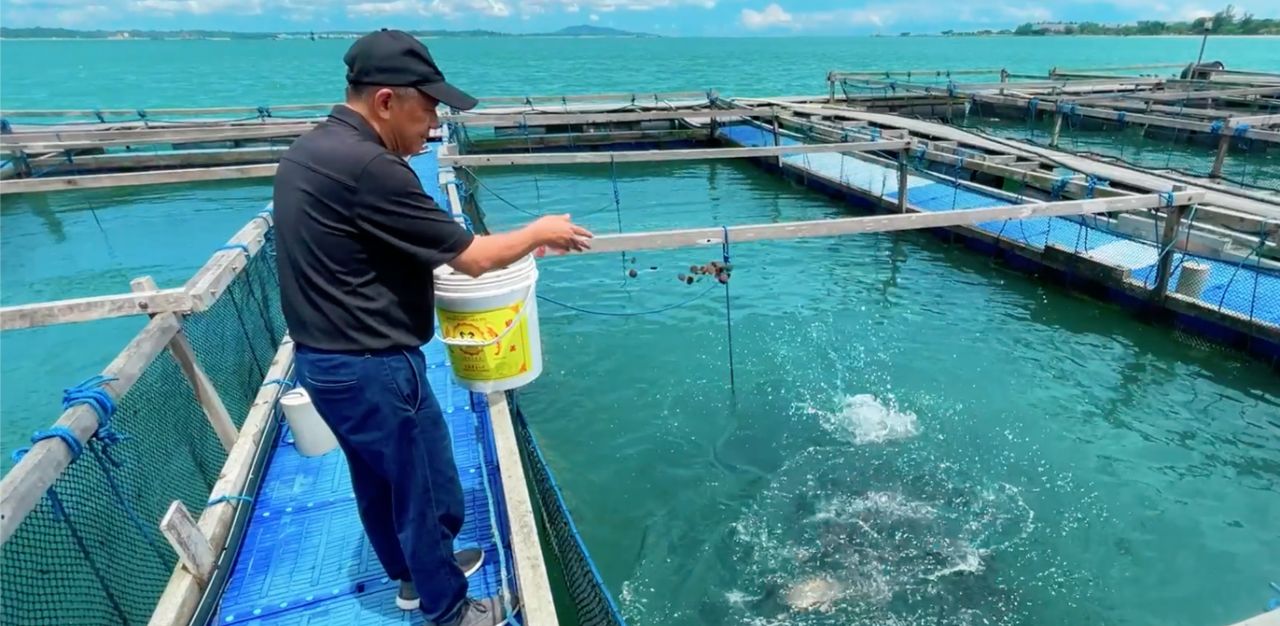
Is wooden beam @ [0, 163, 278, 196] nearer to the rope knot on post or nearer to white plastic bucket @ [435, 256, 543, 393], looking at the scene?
the rope knot on post

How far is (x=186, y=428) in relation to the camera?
4.95 metres

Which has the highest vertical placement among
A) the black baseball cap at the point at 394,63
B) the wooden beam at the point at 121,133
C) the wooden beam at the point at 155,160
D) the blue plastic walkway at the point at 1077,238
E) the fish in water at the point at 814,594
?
the black baseball cap at the point at 394,63

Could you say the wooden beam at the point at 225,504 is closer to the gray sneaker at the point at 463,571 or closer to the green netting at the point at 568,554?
the gray sneaker at the point at 463,571

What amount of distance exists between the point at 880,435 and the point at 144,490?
680cm

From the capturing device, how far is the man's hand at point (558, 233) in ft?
8.16

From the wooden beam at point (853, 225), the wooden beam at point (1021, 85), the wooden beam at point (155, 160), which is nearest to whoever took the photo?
the wooden beam at point (853, 225)

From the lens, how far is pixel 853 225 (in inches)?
257

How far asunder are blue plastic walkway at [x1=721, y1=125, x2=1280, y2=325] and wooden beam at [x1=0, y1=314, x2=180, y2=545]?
1031 cm

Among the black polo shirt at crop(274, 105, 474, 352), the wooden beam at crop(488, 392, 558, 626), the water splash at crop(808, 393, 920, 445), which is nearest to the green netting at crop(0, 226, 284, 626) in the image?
the wooden beam at crop(488, 392, 558, 626)

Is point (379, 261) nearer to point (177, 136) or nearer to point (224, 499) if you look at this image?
point (224, 499)

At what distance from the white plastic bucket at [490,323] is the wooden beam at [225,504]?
58.1 inches

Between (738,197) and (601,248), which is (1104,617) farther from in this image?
(738,197)

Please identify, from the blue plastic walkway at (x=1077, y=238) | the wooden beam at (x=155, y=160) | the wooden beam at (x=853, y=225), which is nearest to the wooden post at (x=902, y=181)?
the blue plastic walkway at (x=1077, y=238)

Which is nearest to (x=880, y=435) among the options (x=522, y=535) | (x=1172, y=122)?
(x=522, y=535)
